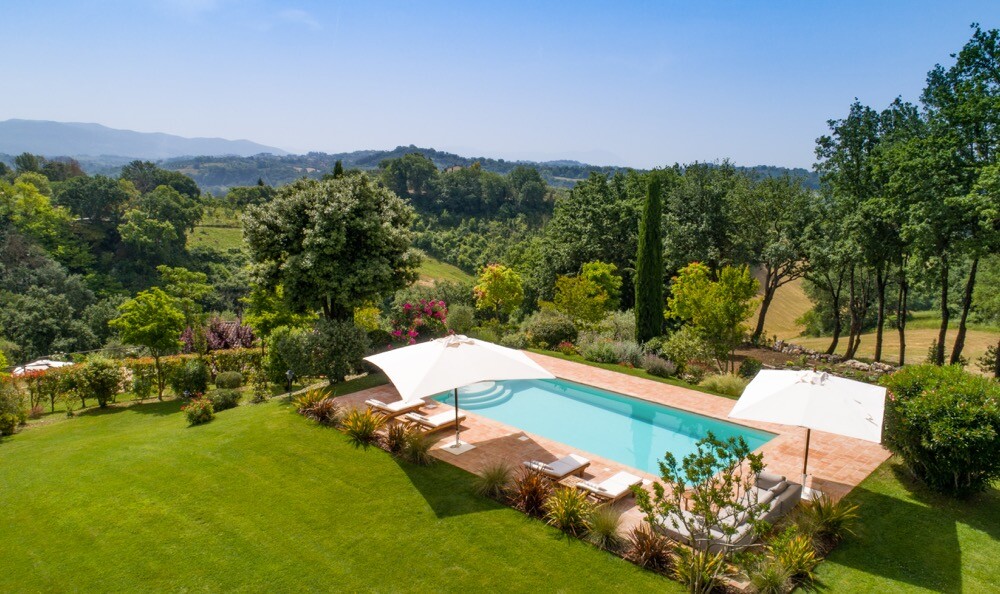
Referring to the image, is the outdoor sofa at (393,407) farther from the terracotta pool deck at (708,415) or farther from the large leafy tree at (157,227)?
the large leafy tree at (157,227)

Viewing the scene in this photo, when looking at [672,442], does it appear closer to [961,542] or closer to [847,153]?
[961,542]

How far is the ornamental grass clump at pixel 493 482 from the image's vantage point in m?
9.33

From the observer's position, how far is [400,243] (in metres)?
16.3

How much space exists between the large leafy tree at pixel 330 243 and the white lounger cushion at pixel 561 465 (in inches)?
312

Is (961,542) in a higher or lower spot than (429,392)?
lower

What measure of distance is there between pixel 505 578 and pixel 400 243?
1094 centimetres

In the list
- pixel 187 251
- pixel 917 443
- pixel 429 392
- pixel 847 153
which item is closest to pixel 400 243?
pixel 429 392

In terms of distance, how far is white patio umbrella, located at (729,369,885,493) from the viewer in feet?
26.8

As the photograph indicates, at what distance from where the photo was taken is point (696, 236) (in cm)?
3078

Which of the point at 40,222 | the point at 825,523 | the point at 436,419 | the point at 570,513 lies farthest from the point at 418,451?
the point at 40,222

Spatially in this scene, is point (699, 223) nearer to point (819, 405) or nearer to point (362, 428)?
point (819, 405)

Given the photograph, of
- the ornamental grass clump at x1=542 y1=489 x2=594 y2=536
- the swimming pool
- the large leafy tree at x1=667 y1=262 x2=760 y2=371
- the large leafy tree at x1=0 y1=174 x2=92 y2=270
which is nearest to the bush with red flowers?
the swimming pool

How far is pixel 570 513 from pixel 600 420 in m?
6.06

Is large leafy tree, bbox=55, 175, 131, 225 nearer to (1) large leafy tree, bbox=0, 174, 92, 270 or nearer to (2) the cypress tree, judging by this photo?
(1) large leafy tree, bbox=0, 174, 92, 270
